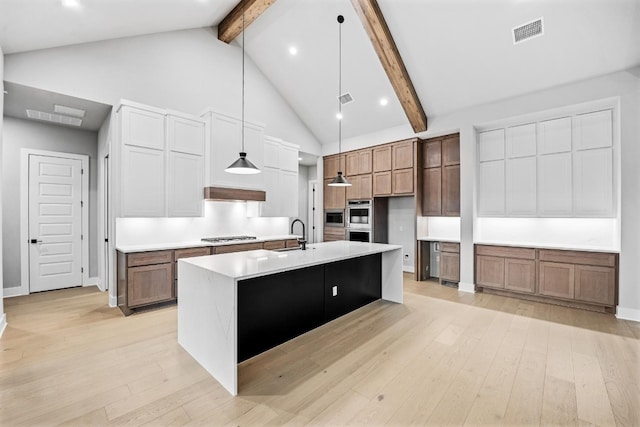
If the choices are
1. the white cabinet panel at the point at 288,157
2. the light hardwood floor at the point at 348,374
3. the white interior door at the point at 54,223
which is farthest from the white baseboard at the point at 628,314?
the white interior door at the point at 54,223

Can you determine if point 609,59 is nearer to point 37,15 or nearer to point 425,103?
point 425,103

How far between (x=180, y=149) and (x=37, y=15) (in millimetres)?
1985

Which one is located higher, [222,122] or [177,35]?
[177,35]

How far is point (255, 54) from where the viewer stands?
5910 millimetres

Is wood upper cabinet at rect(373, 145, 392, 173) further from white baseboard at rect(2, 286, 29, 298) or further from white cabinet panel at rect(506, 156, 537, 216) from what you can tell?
white baseboard at rect(2, 286, 29, 298)

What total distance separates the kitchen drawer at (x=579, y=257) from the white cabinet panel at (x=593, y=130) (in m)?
1.54

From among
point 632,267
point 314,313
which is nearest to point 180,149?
point 314,313

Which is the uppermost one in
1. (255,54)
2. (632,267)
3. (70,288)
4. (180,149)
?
(255,54)

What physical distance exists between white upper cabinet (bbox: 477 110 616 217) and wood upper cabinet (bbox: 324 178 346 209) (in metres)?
2.97

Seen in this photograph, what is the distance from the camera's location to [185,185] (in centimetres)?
458

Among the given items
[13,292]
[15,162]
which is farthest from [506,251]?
[15,162]

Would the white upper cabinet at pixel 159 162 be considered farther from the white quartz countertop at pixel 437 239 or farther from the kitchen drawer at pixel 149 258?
the white quartz countertop at pixel 437 239

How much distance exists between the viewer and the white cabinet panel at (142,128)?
3984mm

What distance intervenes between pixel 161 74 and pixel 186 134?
1116 mm
